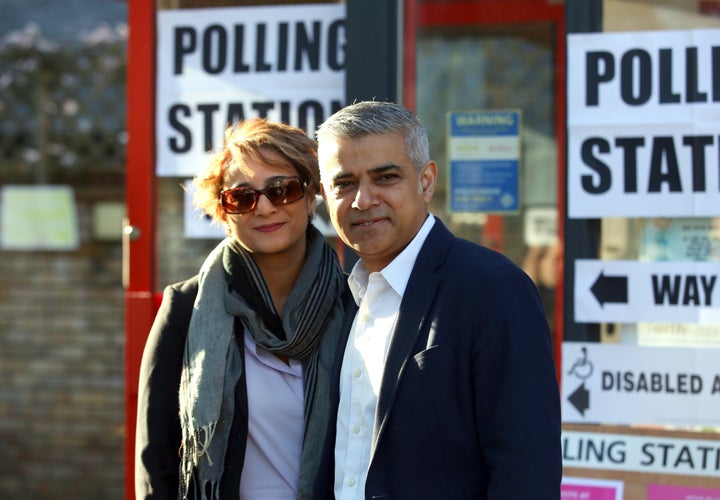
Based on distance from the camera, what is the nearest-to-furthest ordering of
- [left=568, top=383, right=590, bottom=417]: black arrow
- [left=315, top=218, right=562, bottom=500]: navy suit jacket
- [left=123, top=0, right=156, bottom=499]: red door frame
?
[left=315, top=218, right=562, bottom=500]: navy suit jacket
[left=568, top=383, right=590, bottom=417]: black arrow
[left=123, top=0, right=156, bottom=499]: red door frame

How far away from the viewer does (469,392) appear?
1833 mm

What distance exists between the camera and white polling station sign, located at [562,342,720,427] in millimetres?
3141

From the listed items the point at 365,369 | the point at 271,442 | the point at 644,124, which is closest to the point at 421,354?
the point at 365,369

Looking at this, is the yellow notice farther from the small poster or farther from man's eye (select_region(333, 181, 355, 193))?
man's eye (select_region(333, 181, 355, 193))

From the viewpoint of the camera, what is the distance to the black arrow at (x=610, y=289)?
323 centimetres

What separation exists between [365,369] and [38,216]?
4.58m

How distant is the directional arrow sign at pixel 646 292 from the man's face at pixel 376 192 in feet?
4.60

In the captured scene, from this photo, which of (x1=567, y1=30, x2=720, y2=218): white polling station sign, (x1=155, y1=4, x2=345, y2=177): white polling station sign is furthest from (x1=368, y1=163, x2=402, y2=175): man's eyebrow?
(x1=155, y1=4, x2=345, y2=177): white polling station sign

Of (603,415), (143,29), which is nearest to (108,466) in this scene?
(143,29)

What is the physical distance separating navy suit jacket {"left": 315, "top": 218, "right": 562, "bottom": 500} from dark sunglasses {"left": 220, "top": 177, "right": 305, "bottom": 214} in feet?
1.88

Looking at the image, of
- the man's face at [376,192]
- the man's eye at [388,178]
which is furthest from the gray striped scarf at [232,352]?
the man's eye at [388,178]

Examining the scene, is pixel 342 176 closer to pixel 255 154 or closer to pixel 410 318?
pixel 410 318

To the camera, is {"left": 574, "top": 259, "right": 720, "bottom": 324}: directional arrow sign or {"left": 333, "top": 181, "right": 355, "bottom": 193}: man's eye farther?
{"left": 574, "top": 259, "right": 720, "bottom": 324}: directional arrow sign

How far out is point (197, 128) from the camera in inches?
142
